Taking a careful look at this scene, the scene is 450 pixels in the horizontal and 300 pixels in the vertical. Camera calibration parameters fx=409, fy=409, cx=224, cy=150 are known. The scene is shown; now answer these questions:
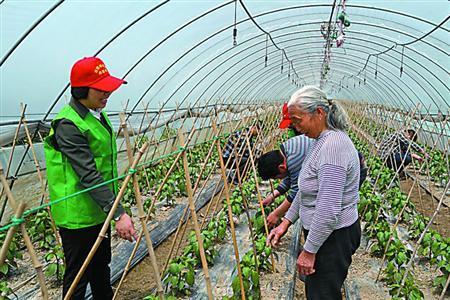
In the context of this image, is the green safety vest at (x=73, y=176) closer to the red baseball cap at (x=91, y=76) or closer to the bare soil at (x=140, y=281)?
Answer: the red baseball cap at (x=91, y=76)

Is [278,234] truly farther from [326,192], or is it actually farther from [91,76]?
[91,76]

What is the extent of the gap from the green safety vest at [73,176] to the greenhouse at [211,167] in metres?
0.01

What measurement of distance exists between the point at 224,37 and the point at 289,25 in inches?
78.8

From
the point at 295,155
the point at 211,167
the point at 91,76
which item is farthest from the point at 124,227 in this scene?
the point at 211,167

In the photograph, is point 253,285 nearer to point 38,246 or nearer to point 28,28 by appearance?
point 38,246

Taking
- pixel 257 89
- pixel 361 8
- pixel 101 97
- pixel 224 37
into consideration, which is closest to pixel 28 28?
pixel 101 97

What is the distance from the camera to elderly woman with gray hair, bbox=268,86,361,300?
2053mm

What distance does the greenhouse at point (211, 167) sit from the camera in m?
2.24

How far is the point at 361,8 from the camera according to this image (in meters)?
9.50

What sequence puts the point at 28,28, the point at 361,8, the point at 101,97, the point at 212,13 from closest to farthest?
the point at 101,97
the point at 28,28
the point at 212,13
the point at 361,8

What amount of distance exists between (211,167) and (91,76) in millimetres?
5523

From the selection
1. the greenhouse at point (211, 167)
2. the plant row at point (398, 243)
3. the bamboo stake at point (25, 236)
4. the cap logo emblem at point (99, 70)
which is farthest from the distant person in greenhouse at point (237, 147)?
the bamboo stake at point (25, 236)

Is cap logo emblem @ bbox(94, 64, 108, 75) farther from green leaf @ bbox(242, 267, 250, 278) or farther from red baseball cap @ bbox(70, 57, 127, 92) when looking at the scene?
green leaf @ bbox(242, 267, 250, 278)

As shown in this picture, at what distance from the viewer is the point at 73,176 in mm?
2377
